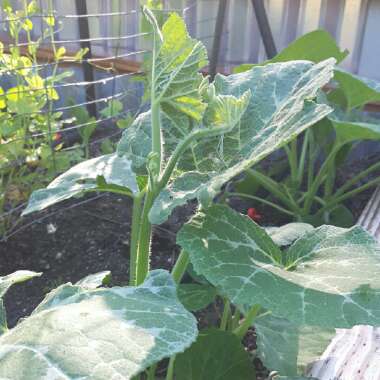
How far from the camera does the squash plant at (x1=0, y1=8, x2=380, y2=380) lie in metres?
0.47

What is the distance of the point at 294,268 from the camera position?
699 mm

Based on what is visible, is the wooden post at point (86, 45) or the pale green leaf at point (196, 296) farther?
the wooden post at point (86, 45)

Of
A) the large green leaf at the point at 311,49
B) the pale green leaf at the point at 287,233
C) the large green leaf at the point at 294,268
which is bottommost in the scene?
the pale green leaf at the point at 287,233

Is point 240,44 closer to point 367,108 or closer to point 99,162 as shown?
point 367,108

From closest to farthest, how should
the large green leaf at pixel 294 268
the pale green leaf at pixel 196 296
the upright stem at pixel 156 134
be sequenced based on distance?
1. the large green leaf at pixel 294 268
2. the upright stem at pixel 156 134
3. the pale green leaf at pixel 196 296

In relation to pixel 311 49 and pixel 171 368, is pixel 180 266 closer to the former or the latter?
pixel 171 368

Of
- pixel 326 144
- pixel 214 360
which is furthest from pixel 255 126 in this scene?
pixel 326 144

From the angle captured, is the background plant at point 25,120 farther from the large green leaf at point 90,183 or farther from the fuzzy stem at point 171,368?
the fuzzy stem at point 171,368

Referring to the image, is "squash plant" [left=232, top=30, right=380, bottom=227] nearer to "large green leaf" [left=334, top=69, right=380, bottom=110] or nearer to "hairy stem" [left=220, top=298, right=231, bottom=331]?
"large green leaf" [left=334, top=69, right=380, bottom=110]

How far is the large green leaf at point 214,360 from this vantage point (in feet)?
2.93

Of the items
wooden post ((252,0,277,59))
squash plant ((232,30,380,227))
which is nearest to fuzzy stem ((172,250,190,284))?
squash plant ((232,30,380,227))

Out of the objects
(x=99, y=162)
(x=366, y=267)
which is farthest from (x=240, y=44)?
(x=366, y=267)

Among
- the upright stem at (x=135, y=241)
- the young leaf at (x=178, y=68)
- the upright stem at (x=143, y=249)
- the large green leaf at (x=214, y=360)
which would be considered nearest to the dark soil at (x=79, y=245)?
the large green leaf at (x=214, y=360)

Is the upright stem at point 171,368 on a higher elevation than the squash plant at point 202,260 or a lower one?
lower
